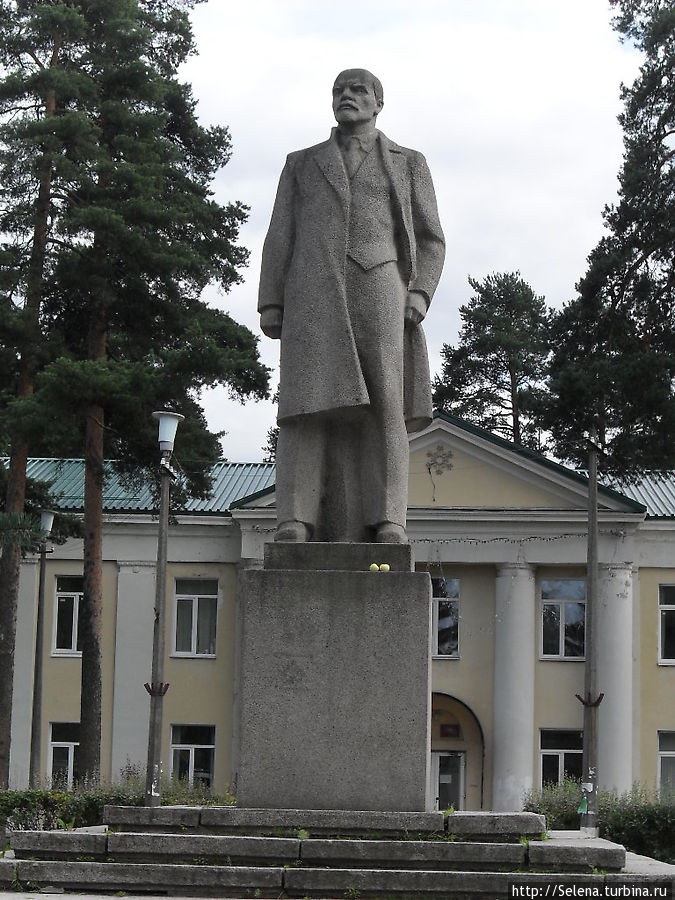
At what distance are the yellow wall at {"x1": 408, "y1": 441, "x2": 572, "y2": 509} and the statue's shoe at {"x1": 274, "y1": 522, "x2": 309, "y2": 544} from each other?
26560mm

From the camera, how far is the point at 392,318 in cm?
→ 913

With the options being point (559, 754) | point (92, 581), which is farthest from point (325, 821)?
point (559, 754)

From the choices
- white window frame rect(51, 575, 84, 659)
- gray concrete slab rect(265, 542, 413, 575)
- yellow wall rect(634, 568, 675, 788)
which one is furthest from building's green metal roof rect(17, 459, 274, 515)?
gray concrete slab rect(265, 542, 413, 575)

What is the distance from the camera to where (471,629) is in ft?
116

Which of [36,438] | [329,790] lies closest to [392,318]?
[329,790]

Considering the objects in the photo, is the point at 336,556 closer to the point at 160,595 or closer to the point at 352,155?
the point at 352,155

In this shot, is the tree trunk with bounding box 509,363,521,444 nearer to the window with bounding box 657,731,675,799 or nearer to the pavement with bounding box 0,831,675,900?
the window with bounding box 657,731,675,799

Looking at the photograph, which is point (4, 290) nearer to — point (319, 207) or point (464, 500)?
point (464, 500)

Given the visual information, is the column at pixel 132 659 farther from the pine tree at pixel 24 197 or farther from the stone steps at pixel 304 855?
the stone steps at pixel 304 855

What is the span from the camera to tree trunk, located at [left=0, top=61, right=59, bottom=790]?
26.8 metres

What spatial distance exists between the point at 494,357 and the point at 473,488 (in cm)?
1787

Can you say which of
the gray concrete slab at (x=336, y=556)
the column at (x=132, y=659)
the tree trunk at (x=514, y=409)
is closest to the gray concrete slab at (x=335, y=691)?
the gray concrete slab at (x=336, y=556)

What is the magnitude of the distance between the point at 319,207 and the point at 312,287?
489 millimetres

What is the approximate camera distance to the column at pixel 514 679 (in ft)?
112
